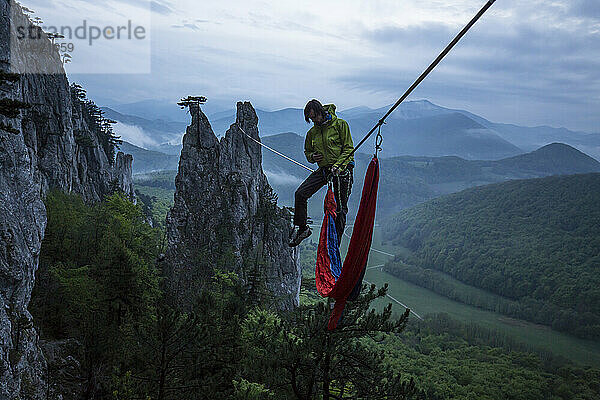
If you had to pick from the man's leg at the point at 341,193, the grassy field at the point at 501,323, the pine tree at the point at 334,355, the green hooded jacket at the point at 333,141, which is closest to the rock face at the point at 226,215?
the pine tree at the point at 334,355

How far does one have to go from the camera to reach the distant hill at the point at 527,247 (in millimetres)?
123750

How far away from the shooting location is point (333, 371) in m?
11.1

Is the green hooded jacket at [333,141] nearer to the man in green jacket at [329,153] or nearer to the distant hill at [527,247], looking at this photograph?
the man in green jacket at [329,153]

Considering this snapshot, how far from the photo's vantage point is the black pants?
6852 millimetres

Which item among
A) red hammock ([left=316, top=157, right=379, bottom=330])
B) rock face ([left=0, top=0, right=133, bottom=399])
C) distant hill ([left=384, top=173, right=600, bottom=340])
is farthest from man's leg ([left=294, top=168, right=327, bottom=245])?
distant hill ([left=384, top=173, right=600, bottom=340])

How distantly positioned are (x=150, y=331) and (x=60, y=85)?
35664mm

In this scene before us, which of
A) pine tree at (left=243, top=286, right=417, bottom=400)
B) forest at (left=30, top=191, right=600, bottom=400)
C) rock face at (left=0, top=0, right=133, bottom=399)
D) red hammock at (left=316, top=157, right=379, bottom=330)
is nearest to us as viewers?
red hammock at (left=316, top=157, right=379, bottom=330)

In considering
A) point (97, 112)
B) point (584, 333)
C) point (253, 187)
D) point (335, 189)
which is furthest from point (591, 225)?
point (335, 189)

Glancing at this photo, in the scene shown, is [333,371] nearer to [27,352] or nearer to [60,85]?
[27,352]

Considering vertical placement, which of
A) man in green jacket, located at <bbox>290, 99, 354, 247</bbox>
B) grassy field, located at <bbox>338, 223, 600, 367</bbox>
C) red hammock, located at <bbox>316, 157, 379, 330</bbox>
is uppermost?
man in green jacket, located at <bbox>290, 99, 354, 247</bbox>

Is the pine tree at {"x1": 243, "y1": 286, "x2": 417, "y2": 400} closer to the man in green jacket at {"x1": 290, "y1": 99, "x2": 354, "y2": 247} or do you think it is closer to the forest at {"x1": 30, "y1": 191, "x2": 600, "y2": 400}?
the forest at {"x1": 30, "y1": 191, "x2": 600, "y2": 400}

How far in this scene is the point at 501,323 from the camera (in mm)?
118125

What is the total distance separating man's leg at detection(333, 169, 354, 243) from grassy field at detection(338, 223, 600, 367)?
103 m

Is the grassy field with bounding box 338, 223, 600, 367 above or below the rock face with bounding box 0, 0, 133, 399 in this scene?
below
